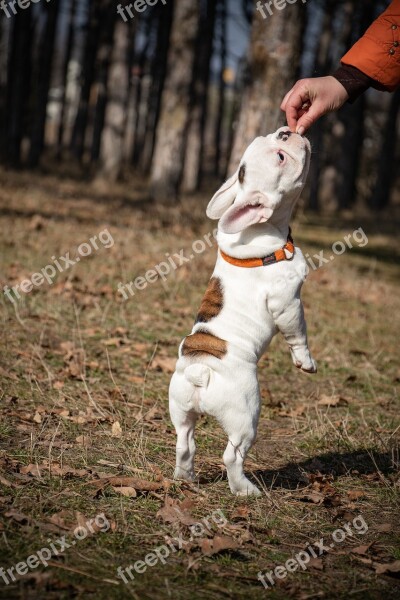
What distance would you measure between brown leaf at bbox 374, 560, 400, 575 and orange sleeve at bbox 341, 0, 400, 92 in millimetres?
2355

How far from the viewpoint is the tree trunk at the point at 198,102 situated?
22953 millimetres

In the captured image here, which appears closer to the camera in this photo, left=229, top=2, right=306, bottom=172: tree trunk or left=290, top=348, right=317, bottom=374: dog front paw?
left=290, top=348, right=317, bottom=374: dog front paw

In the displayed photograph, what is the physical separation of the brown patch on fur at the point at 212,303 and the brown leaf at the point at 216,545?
0.99 metres

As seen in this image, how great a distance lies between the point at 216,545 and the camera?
116 inches

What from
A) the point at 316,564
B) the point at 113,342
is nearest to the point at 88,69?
the point at 113,342

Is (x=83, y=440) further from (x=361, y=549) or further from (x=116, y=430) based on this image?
(x=361, y=549)

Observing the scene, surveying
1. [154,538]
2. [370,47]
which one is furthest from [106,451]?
[370,47]

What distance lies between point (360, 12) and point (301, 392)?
20.3 meters
